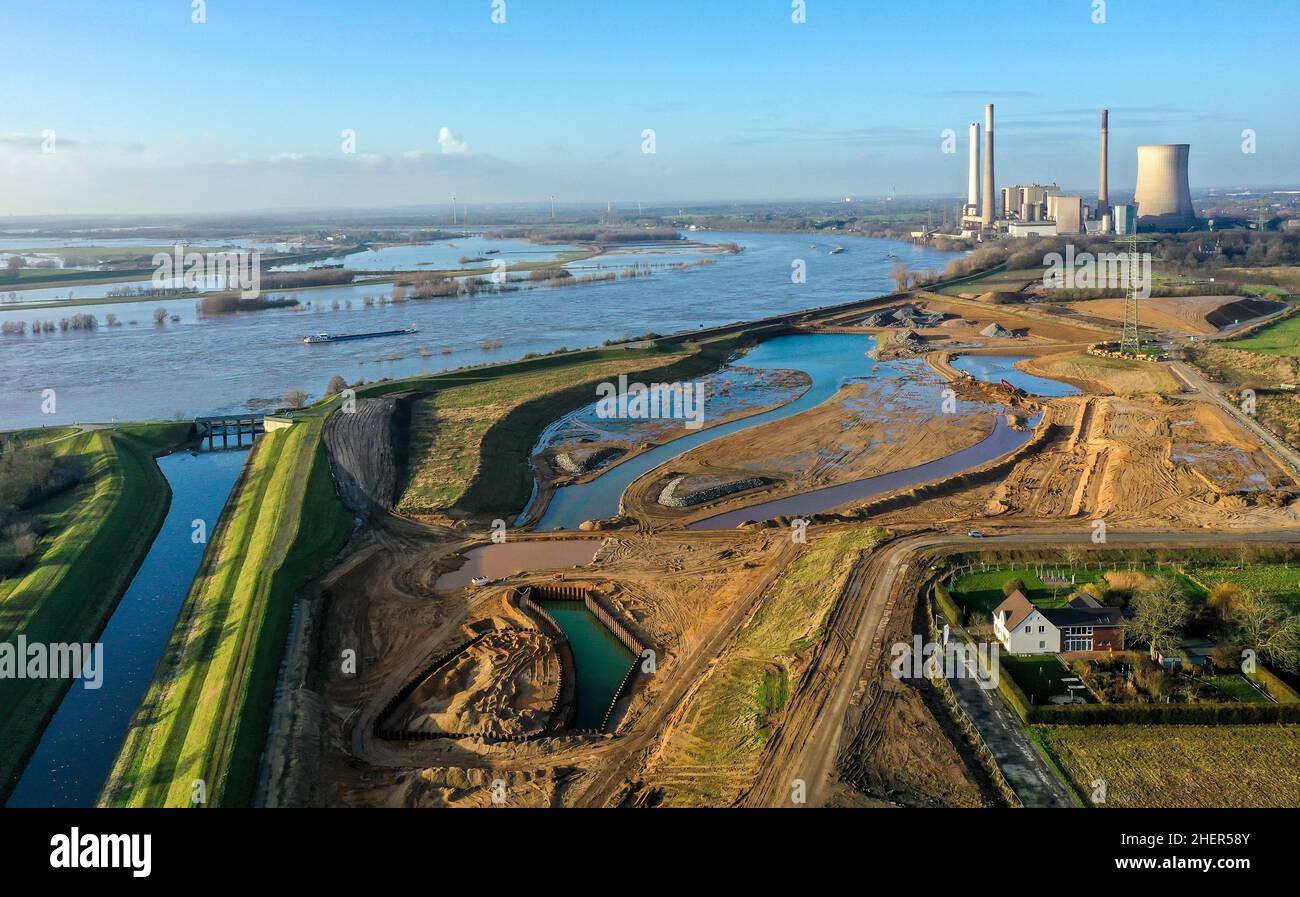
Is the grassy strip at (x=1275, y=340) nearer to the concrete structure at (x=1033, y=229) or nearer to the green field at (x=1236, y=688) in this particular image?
the green field at (x=1236, y=688)

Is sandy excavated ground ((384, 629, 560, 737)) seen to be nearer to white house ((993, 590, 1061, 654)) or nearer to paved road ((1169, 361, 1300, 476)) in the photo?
white house ((993, 590, 1061, 654))

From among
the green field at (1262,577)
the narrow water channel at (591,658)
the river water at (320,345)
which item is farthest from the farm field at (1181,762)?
the river water at (320,345)

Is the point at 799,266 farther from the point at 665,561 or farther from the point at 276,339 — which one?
the point at 665,561

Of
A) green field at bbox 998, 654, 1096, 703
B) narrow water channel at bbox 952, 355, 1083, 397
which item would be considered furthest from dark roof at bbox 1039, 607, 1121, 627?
narrow water channel at bbox 952, 355, 1083, 397

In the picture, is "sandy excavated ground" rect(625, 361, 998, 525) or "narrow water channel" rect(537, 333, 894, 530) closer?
"narrow water channel" rect(537, 333, 894, 530)

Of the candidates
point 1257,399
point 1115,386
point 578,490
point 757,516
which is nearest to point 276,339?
point 578,490

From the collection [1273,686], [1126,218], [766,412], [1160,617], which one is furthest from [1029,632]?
[1126,218]
